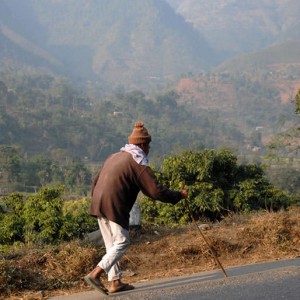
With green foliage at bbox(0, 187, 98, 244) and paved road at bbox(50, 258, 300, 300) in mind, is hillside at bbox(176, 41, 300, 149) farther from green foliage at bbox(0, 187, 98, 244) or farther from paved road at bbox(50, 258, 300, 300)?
paved road at bbox(50, 258, 300, 300)

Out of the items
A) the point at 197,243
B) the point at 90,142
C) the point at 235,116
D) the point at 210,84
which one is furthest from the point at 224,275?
the point at 210,84

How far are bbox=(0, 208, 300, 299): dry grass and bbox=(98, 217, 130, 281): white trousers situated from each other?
474mm

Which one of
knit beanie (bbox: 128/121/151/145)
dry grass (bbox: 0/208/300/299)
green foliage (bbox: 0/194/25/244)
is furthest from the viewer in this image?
green foliage (bbox: 0/194/25/244)

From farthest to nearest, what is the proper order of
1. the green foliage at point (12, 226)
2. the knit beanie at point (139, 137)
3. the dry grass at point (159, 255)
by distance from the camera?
the green foliage at point (12, 226) → the dry grass at point (159, 255) → the knit beanie at point (139, 137)

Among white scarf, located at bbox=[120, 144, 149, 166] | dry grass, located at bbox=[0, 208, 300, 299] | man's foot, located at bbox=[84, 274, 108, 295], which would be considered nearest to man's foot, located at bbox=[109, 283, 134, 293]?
man's foot, located at bbox=[84, 274, 108, 295]

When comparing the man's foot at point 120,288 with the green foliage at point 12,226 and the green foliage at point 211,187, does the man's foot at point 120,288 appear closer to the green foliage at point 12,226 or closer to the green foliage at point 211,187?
the green foliage at point 12,226

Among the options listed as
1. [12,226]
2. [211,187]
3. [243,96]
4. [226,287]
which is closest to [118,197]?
[226,287]

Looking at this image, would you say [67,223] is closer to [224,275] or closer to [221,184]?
[224,275]

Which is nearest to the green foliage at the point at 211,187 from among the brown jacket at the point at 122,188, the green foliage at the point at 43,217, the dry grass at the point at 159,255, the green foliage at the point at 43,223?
the dry grass at the point at 159,255

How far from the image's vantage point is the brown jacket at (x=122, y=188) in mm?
5023

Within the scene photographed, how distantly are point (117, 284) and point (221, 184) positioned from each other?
263 inches

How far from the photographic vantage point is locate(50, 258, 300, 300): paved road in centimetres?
504

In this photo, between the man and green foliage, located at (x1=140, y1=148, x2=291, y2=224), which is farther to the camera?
green foliage, located at (x1=140, y1=148, x2=291, y2=224)

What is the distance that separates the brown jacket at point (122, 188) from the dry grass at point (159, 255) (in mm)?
930
